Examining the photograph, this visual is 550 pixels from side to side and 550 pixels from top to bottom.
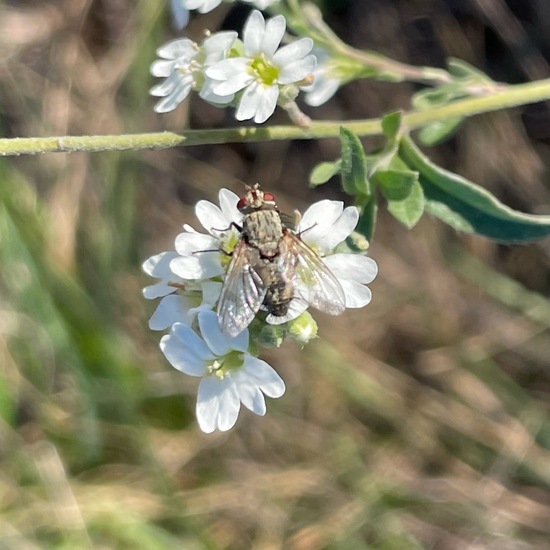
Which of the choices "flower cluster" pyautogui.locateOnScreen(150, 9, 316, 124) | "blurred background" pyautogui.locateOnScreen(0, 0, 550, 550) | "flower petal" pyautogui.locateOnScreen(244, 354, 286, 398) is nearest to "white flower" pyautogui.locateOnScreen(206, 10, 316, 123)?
"flower cluster" pyautogui.locateOnScreen(150, 9, 316, 124)

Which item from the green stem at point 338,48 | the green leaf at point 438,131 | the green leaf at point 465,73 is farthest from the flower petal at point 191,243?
the green leaf at point 465,73

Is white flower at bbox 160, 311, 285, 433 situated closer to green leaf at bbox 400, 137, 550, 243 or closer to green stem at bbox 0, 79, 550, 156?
green stem at bbox 0, 79, 550, 156

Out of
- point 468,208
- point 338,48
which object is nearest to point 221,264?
point 468,208

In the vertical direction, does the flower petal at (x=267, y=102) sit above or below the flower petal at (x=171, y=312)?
above

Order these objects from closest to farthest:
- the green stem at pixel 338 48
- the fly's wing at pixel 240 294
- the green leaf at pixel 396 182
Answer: the fly's wing at pixel 240 294 → the green leaf at pixel 396 182 → the green stem at pixel 338 48

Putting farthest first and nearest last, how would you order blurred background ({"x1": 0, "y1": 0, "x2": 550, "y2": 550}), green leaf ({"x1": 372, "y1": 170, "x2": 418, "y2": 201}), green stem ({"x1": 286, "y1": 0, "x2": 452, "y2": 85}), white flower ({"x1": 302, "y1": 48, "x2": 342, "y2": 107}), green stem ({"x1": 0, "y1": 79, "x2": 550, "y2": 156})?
blurred background ({"x1": 0, "y1": 0, "x2": 550, "y2": 550}) < white flower ({"x1": 302, "y1": 48, "x2": 342, "y2": 107}) < green stem ({"x1": 286, "y1": 0, "x2": 452, "y2": 85}) < green leaf ({"x1": 372, "y1": 170, "x2": 418, "y2": 201}) < green stem ({"x1": 0, "y1": 79, "x2": 550, "y2": 156})

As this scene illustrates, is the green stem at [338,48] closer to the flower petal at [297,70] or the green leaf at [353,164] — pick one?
the flower petal at [297,70]

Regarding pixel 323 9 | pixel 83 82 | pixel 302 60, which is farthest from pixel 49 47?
pixel 302 60
